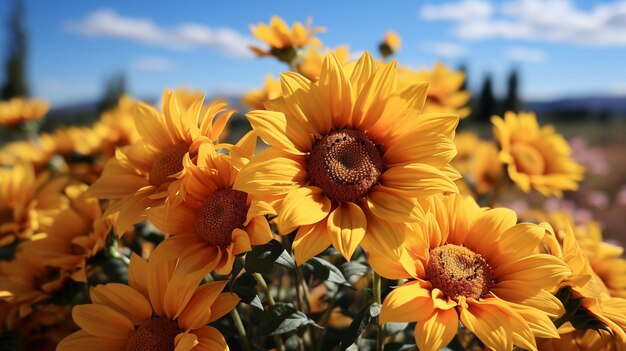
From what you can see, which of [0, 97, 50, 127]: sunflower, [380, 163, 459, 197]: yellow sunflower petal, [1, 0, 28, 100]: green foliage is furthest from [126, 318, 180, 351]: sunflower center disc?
[1, 0, 28, 100]: green foliage

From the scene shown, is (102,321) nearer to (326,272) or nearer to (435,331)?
(326,272)

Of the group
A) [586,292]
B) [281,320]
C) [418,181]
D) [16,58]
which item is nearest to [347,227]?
[418,181]

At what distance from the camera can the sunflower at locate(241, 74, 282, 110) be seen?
157 centimetres

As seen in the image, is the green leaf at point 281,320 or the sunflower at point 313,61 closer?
the green leaf at point 281,320

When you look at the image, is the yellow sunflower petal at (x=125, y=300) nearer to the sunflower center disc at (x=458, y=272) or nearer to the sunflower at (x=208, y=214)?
the sunflower at (x=208, y=214)

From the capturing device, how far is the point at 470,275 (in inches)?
38.2

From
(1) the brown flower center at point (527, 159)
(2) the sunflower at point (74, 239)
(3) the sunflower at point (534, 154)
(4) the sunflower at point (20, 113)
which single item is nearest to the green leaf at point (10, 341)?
(2) the sunflower at point (74, 239)

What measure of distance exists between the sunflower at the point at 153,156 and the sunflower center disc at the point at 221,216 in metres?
0.08

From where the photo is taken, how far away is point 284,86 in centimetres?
96

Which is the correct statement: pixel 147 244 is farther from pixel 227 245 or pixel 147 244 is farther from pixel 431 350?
pixel 431 350

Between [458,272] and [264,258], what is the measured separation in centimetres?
35

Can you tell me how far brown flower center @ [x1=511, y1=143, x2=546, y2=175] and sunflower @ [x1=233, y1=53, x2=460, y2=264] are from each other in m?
1.03

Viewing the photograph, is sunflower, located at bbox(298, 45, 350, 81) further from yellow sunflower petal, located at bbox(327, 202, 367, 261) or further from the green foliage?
the green foliage

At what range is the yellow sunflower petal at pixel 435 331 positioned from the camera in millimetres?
844
